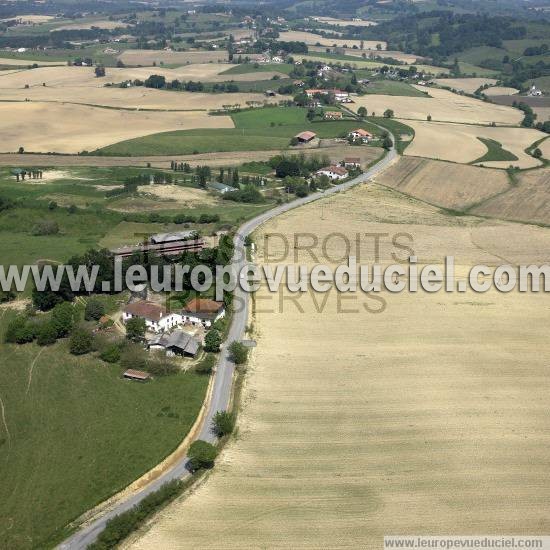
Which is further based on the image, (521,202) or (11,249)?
(521,202)

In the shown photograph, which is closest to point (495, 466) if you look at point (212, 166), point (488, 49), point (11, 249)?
point (11, 249)

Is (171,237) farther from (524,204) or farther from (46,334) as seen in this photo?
(524,204)

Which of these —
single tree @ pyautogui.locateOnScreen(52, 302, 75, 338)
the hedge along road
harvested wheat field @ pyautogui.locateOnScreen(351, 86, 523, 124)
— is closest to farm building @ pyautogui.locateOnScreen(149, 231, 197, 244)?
the hedge along road

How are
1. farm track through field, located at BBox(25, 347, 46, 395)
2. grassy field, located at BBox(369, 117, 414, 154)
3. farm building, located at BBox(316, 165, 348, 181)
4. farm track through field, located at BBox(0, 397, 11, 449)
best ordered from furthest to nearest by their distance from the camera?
grassy field, located at BBox(369, 117, 414, 154), farm building, located at BBox(316, 165, 348, 181), farm track through field, located at BBox(25, 347, 46, 395), farm track through field, located at BBox(0, 397, 11, 449)

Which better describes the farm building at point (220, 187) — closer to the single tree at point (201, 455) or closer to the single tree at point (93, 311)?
the single tree at point (93, 311)

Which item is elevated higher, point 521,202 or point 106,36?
point 106,36

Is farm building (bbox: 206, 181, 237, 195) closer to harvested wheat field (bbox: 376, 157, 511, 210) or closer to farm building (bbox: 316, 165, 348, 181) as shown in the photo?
farm building (bbox: 316, 165, 348, 181)

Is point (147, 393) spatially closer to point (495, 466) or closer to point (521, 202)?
point (495, 466)
